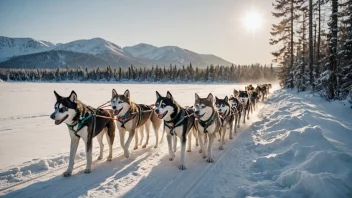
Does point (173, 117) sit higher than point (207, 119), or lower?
higher

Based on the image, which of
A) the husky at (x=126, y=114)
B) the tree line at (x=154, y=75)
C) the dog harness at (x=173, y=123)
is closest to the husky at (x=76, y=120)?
the husky at (x=126, y=114)

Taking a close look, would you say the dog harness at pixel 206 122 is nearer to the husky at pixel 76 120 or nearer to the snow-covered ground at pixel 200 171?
the snow-covered ground at pixel 200 171

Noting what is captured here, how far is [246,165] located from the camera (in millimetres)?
5812

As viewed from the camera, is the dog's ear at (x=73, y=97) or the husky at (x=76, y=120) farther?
the dog's ear at (x=73, y=97)

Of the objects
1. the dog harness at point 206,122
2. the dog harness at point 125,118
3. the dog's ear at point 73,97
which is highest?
the dog's ear at point 73,97

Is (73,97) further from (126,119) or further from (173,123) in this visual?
(173,123)

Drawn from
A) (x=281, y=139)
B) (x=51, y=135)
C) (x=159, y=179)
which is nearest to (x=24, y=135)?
(x=51, y=135)

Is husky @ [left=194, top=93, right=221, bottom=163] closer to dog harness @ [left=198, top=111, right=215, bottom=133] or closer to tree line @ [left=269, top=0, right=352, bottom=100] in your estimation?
dog harness @ [left=198, top=111, right=215, bottom=133]

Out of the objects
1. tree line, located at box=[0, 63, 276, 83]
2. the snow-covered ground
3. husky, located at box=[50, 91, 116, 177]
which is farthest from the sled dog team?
tree line, located at box=[0, 63, 276, 83]

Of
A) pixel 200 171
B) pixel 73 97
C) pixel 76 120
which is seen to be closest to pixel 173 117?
pixel 200 171

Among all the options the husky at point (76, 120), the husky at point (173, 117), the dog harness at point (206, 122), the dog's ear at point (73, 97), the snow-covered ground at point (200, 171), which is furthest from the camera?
the dog harness at point (206, 122)

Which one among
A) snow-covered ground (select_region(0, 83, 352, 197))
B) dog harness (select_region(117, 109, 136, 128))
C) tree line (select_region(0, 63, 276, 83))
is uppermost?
tree line (select_region(0, 63, 276, 83))

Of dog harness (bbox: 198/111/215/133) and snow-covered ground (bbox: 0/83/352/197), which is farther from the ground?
dog harness (bbox: 198/111/215/133)

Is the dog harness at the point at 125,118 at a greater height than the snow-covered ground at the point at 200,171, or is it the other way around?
the dog harness at the point at 125,118
